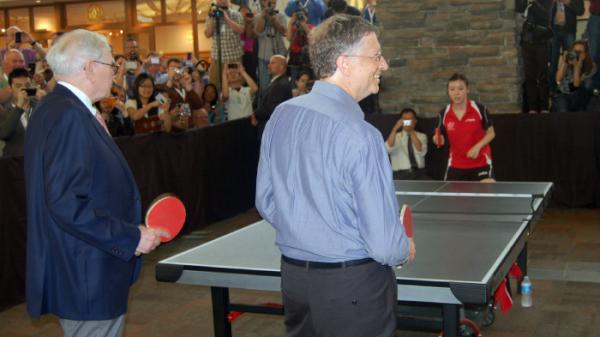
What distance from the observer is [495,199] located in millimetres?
5496

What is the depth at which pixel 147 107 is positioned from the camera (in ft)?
29.3

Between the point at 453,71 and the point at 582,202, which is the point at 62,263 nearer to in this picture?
the point at 582,202

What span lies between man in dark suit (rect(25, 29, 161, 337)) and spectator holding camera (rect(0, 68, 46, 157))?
4265mm

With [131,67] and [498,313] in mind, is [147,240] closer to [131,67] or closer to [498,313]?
[498,313]

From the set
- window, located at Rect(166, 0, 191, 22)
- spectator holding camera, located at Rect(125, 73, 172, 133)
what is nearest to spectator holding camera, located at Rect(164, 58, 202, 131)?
spectator holding camera, located at Rect(125, 73, 172, 133)

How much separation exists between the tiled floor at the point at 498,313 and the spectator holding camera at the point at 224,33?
4.27 meters

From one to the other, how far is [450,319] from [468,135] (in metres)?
3.89

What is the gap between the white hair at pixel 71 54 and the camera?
120 inches

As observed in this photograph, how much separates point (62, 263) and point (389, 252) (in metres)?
1.20

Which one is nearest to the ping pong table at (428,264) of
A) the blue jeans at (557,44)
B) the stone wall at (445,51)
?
the stone wall at (445,51)

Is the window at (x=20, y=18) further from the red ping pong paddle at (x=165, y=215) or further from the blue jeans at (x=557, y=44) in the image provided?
the red ping pong paddle at (x=165, y=215)

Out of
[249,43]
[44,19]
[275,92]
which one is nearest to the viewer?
[275,92]

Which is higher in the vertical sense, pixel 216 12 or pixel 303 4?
pixel 303 4

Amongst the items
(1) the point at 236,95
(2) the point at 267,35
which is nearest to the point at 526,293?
(1) the point at 236,95
